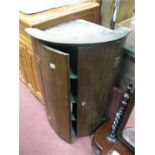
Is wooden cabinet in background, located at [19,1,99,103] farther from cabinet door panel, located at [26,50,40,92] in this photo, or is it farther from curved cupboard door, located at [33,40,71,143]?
curved cupboard door, located at [33,40,71,143]

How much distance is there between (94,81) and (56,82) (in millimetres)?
226

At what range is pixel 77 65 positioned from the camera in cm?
98

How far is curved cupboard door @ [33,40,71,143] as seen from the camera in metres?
0.92

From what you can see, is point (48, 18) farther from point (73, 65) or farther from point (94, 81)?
point (94, 81)

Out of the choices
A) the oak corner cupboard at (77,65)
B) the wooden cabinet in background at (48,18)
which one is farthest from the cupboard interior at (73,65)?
the wooden cabinet in background at (48,18)

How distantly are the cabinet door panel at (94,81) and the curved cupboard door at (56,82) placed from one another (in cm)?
8

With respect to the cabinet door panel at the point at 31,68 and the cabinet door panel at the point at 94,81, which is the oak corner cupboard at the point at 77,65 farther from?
the cabinet door panel at the point at 31,68

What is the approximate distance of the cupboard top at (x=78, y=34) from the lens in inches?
36.7

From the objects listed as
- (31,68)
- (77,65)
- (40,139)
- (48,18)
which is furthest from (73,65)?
(40,139)

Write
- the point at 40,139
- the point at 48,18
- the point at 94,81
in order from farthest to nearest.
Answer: the point at 40,139 → the point at 48,18 → the point at 94,81

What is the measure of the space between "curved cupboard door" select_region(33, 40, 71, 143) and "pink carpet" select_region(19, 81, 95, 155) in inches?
6.0

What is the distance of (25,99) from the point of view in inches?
73.8
